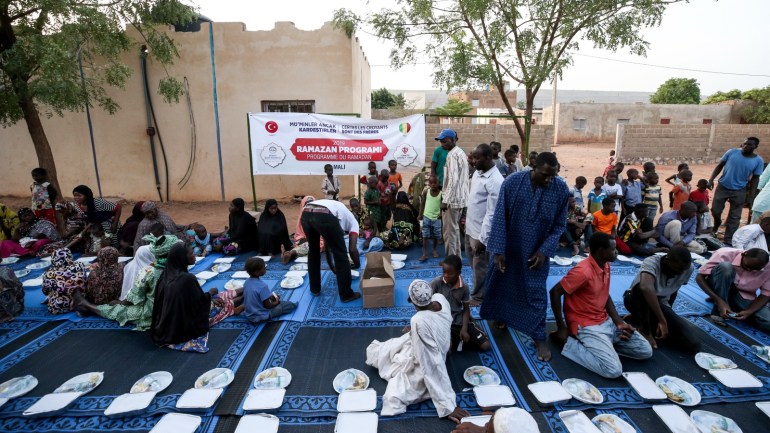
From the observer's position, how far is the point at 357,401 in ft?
9.28

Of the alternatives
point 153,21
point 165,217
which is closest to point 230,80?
point 153,21

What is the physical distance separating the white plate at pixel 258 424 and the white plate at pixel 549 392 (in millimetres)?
1815

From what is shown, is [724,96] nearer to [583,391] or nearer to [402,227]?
[402,227]

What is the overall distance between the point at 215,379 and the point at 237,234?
3.55 meters

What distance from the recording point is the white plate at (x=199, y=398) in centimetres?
278

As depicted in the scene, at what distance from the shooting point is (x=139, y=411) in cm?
275

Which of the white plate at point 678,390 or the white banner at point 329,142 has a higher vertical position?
the white banner at point 329,142

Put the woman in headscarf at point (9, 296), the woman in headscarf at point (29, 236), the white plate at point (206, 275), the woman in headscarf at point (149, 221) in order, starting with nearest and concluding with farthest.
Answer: the woman in headscarf at point (9, 296)
the white plate at point (206, 275)
the woman in headscarf at point (149, 221)
the woman in headscarf at point (29, 236)

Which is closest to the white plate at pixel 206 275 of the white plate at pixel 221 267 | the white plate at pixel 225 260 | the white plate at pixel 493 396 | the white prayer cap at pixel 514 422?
the white plate at pixel 221 267

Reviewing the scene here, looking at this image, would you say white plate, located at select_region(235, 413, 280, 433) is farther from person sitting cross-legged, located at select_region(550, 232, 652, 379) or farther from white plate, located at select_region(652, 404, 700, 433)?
white plate, located at select_region(652, 404, 700, 433)

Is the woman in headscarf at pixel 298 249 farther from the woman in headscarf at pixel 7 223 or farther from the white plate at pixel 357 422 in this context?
the woman in headscarf at pixel 7 223

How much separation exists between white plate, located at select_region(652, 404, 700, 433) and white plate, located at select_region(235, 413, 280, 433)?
2538mm

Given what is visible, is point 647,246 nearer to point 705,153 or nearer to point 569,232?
point 569,232

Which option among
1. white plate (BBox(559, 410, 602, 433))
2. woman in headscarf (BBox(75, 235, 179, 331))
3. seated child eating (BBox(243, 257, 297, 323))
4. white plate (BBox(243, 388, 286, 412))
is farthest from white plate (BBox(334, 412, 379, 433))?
woman in headscarf (BBox(75, 235, 179, 331))
